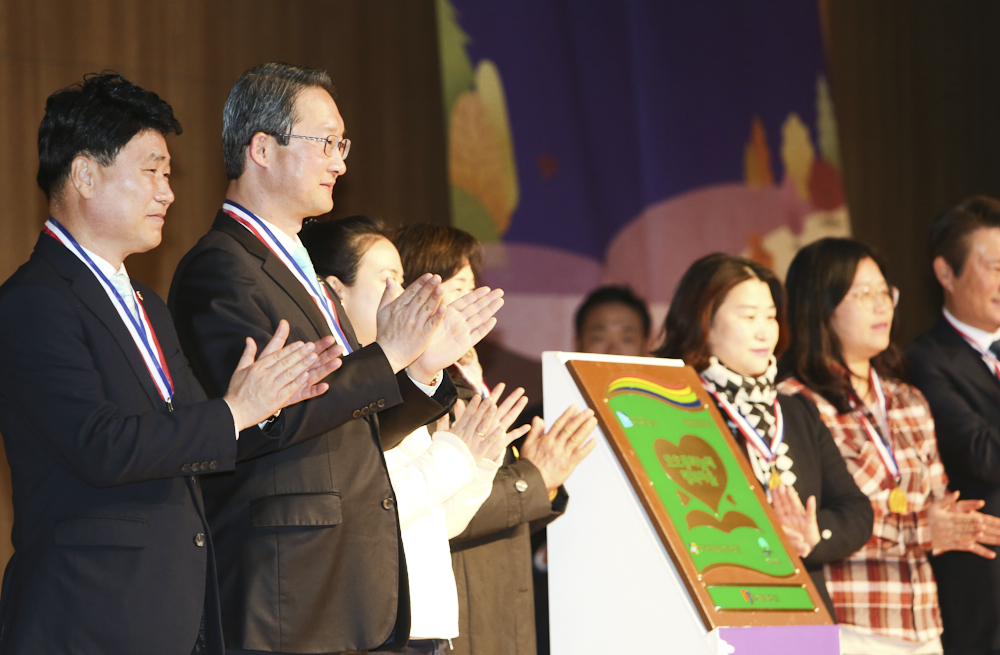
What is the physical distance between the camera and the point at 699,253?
6.09m

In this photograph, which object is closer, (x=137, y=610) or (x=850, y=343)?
(x=137, y=610)

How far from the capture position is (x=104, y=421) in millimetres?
1871

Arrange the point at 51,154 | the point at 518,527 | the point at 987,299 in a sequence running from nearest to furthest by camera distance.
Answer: the point at 51,154 < the point at 518,527 < the point at 987,299

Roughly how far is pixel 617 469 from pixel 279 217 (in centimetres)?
106

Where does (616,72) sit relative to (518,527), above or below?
above

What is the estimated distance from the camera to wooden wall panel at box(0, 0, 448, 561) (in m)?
4.37

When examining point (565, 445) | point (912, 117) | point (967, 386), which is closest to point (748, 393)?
point (565, 445)

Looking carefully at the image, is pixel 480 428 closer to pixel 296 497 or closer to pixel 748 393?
pixel 296 497

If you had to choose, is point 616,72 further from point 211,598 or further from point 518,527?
point 211,598

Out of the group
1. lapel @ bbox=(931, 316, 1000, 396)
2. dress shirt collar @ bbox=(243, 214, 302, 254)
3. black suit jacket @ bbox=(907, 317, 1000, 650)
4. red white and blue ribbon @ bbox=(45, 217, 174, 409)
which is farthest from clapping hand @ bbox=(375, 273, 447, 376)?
lapel @ bbox=(931, 316, 1000, 396)

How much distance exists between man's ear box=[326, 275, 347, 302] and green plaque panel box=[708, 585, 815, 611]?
3.68ft

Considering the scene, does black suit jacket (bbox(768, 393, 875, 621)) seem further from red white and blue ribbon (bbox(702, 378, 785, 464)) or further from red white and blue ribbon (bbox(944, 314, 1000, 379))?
red white and blue ribbon (bbox(944, 314, 1000, 379))

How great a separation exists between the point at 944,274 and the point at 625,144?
214 centimetres

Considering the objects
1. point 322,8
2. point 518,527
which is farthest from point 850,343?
point 322,8
